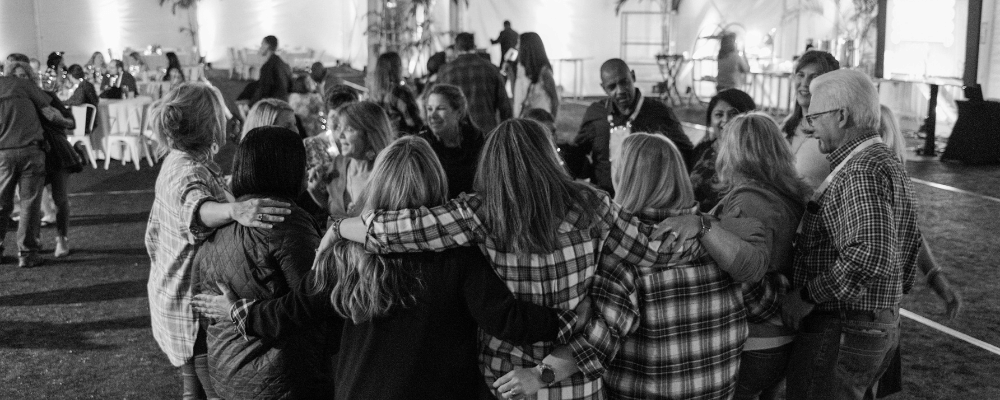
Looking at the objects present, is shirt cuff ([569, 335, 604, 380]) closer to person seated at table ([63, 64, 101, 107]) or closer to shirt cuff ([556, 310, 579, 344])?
shirt cuff ([556, 310, 579, 344])

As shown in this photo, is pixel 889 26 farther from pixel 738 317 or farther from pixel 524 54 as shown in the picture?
pixel 738 317

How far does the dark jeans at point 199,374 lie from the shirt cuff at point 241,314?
0.74m

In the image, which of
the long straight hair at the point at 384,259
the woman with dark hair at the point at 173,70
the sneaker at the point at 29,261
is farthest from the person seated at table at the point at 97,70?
the long straight hair at the point at 384,259

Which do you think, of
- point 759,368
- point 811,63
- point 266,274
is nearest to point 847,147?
point 759,368

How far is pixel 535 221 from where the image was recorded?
2.19 metres

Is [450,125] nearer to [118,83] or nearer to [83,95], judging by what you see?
[83,95]

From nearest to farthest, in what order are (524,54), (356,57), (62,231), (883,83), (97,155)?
1. (62,231)
2. (524,54)
3. (97,155)
4. (883,83)
5. (356,57)

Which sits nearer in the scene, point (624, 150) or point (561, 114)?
point (624, 150)

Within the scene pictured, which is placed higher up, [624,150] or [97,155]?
[624,150]

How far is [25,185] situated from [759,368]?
6.01 metres

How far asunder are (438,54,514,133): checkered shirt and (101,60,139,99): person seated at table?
23.1 feet

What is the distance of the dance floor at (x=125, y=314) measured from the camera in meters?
4.45

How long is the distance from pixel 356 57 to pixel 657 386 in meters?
25.0

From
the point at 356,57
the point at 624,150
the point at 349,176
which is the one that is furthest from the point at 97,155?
the point at 356,57
